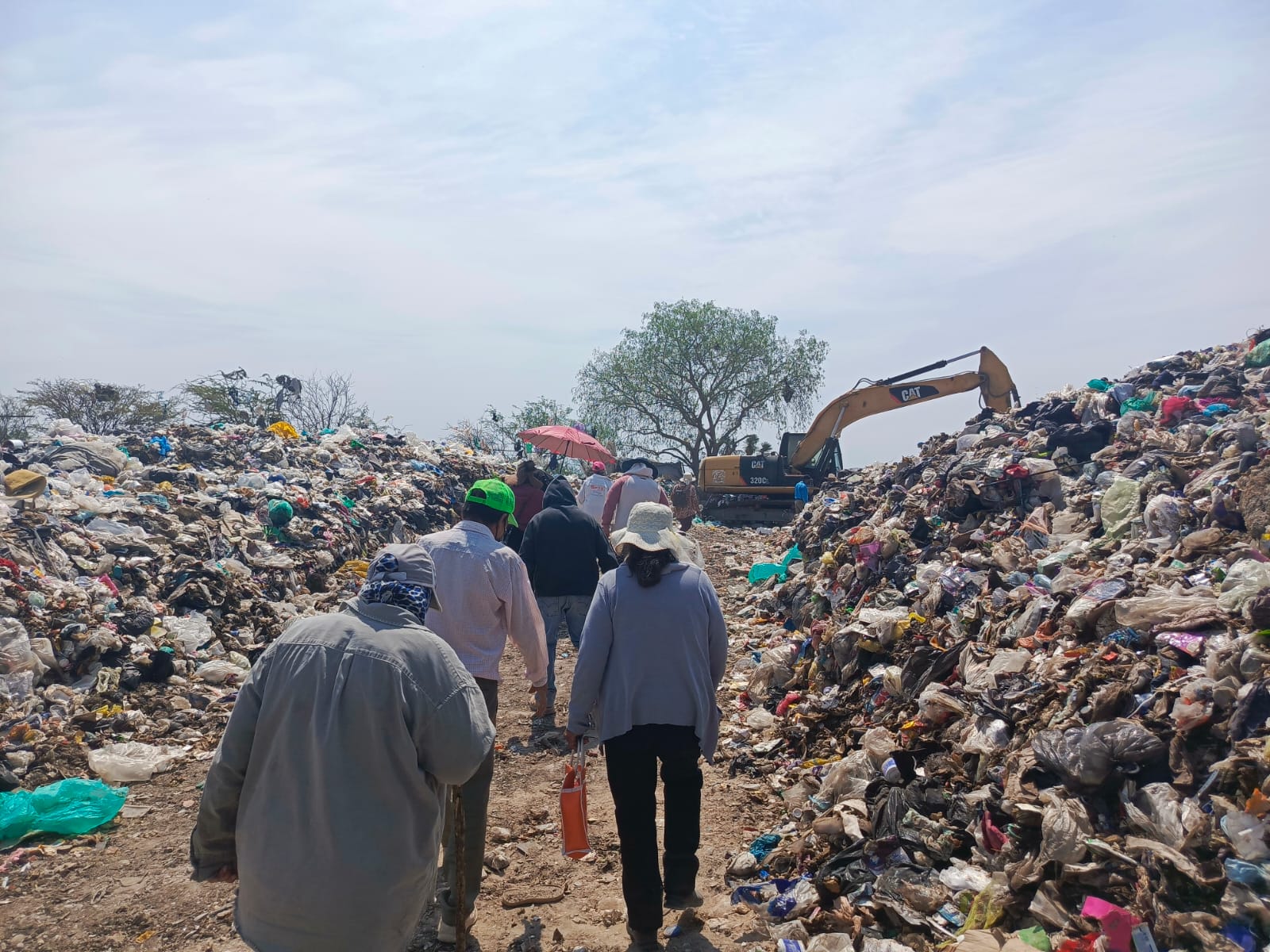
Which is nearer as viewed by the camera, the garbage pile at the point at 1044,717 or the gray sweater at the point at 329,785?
the gray sweater at the point at 329,785

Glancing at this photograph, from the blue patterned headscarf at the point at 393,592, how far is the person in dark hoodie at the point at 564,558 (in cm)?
361

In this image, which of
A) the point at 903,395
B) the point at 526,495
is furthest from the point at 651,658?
the point at 903,395

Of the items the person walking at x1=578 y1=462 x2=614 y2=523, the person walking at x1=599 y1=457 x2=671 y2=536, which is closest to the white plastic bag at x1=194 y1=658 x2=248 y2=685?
the person walking at x1=599 y1=457 x2=671 y2=536

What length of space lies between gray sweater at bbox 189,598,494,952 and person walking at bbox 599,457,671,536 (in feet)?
17.8

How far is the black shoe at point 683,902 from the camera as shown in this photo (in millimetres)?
3521

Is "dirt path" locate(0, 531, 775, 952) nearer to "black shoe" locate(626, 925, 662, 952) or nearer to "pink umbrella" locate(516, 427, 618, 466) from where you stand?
"black shoe" locate(626, 925, 662, 952)

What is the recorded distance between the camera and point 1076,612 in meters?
4.68

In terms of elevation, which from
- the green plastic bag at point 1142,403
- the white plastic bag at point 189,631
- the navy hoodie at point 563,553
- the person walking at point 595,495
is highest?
the green plastic bag at point 1142,403

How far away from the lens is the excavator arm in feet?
46.7

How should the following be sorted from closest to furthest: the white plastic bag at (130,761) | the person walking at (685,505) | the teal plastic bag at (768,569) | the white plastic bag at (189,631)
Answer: the white plastic bag at (130,761)
the white plastic bag at (189,631)
the teal plastic bag at (768,569)
the person walking at (685,505)

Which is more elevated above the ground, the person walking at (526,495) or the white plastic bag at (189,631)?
the person walking at (526,495)

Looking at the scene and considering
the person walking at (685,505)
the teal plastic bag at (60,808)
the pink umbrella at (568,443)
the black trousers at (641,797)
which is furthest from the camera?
the person walking at (685,505)

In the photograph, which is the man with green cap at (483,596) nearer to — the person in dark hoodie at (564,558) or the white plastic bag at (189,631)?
the person in dark hoodie at (564,558)

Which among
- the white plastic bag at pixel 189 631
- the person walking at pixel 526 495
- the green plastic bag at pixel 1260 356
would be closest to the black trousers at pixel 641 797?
the person walking at pixel 526 495
